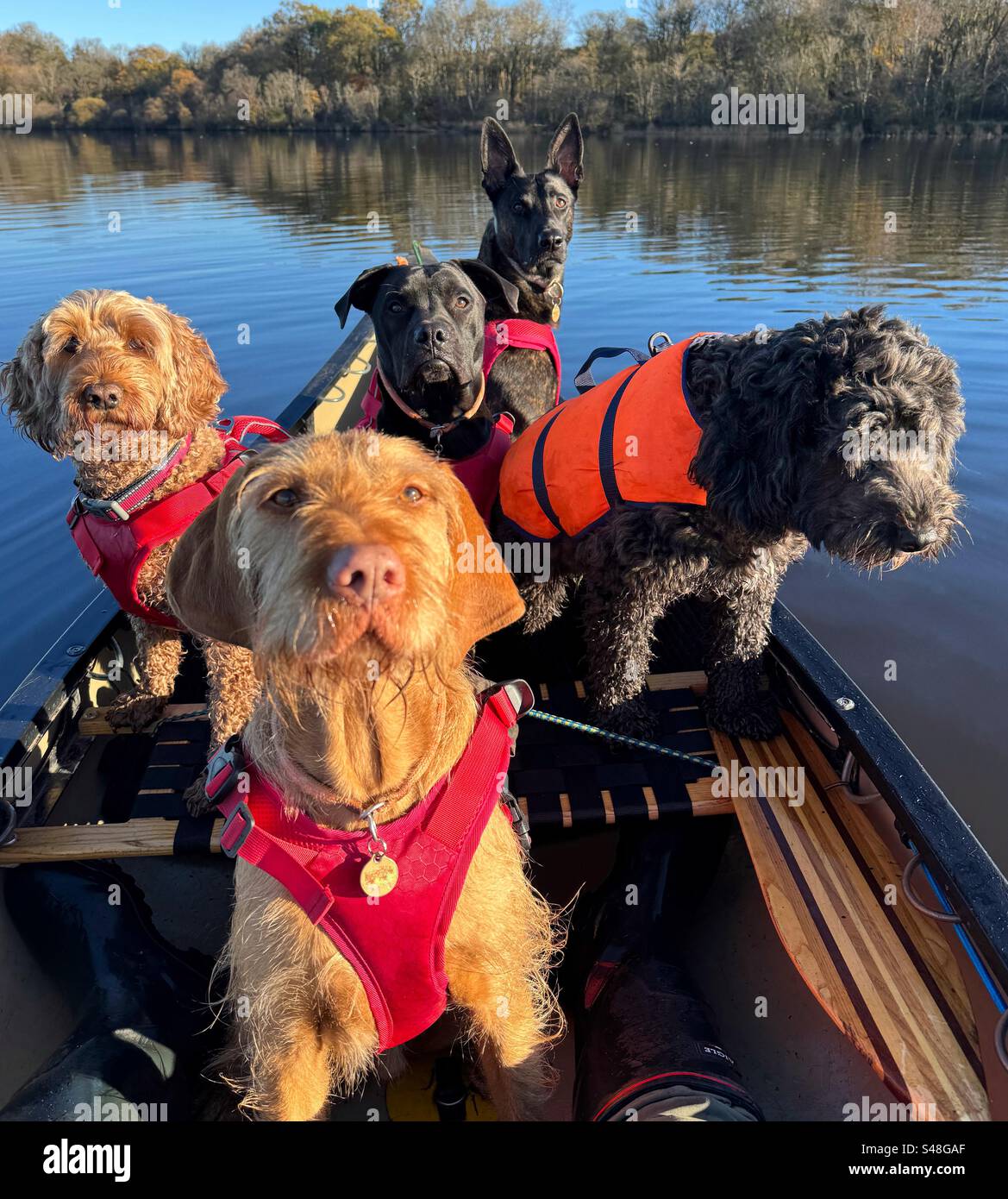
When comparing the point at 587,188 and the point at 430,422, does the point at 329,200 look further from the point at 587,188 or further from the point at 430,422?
the point at 430,422

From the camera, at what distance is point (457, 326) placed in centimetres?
453

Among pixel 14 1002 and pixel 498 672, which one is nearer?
pixel 14 1002

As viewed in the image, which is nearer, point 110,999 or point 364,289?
point 110,999

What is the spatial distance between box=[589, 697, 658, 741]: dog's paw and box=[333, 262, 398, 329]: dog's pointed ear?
2948 mm

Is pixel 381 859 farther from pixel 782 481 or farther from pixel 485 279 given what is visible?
pixel 485 279

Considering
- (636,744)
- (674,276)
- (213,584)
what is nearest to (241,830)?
(213,584)

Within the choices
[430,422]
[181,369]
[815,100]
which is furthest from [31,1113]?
[815,100]

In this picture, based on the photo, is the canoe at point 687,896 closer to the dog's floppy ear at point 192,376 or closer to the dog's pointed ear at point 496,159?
the dog's floppy ear at point 192,376

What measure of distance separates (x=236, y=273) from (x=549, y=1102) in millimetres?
16553

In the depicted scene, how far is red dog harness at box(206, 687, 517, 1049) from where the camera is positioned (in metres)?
1.93

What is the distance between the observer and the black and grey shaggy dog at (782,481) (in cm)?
264

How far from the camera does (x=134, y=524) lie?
3301 millimetres

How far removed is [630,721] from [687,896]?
86 centimetres

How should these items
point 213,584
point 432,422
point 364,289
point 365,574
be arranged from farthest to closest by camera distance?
point 364,289
point 432,422
point 213,584
point 365,574
